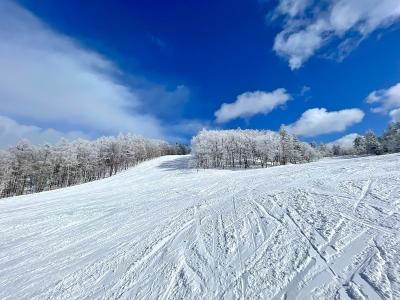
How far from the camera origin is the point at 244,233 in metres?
10.6

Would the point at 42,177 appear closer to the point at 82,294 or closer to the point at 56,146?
the point at 56,146

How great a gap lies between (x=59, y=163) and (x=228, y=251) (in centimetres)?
6859

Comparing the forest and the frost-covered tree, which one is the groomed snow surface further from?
the frost-covered tree

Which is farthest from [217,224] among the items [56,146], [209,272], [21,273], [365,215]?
[56,146]

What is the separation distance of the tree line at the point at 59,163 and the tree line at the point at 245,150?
1104 inches

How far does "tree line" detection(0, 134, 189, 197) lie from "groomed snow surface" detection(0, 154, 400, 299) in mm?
51468

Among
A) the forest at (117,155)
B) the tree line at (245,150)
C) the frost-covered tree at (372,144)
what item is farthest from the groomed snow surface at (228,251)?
the frost-covered tree at (372,144)

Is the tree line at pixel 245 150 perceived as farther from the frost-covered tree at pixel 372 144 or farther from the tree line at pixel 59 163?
the tree line at pixel 59 163

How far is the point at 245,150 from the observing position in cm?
7631

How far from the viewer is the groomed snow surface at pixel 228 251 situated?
6.65 meters

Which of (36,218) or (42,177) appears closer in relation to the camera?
(36,218)

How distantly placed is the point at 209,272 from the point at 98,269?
14.0 ft

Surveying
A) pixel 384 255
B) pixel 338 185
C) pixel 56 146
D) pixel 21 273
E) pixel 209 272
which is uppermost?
pixel 56 146

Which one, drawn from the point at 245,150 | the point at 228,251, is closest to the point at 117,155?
the point at 245,150
